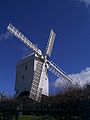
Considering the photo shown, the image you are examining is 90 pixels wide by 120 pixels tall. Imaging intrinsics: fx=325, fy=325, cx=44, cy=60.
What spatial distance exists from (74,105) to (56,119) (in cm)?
143

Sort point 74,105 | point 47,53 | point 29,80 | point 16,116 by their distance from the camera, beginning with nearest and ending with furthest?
point 74,105, point 16,116, point 29,80, point 47,53

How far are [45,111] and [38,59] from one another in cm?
3030

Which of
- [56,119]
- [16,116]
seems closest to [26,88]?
[16,116]

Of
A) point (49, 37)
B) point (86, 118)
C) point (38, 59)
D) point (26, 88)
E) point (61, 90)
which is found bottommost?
point (86, 118)

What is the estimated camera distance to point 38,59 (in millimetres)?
47250

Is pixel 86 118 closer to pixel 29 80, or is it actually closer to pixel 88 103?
pixel 88 103

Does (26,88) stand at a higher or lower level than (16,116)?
higher

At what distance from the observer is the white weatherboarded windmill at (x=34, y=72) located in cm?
4528

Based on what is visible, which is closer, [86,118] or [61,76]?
[86,118]

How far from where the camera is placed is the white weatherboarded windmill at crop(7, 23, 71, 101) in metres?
45.3

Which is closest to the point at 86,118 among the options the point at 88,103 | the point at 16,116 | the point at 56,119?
the point at 88,103

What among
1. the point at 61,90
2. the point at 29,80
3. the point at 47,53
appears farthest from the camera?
the point at 47,53

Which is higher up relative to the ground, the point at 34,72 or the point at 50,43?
the point at 50,43

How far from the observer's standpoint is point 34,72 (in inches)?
1791
